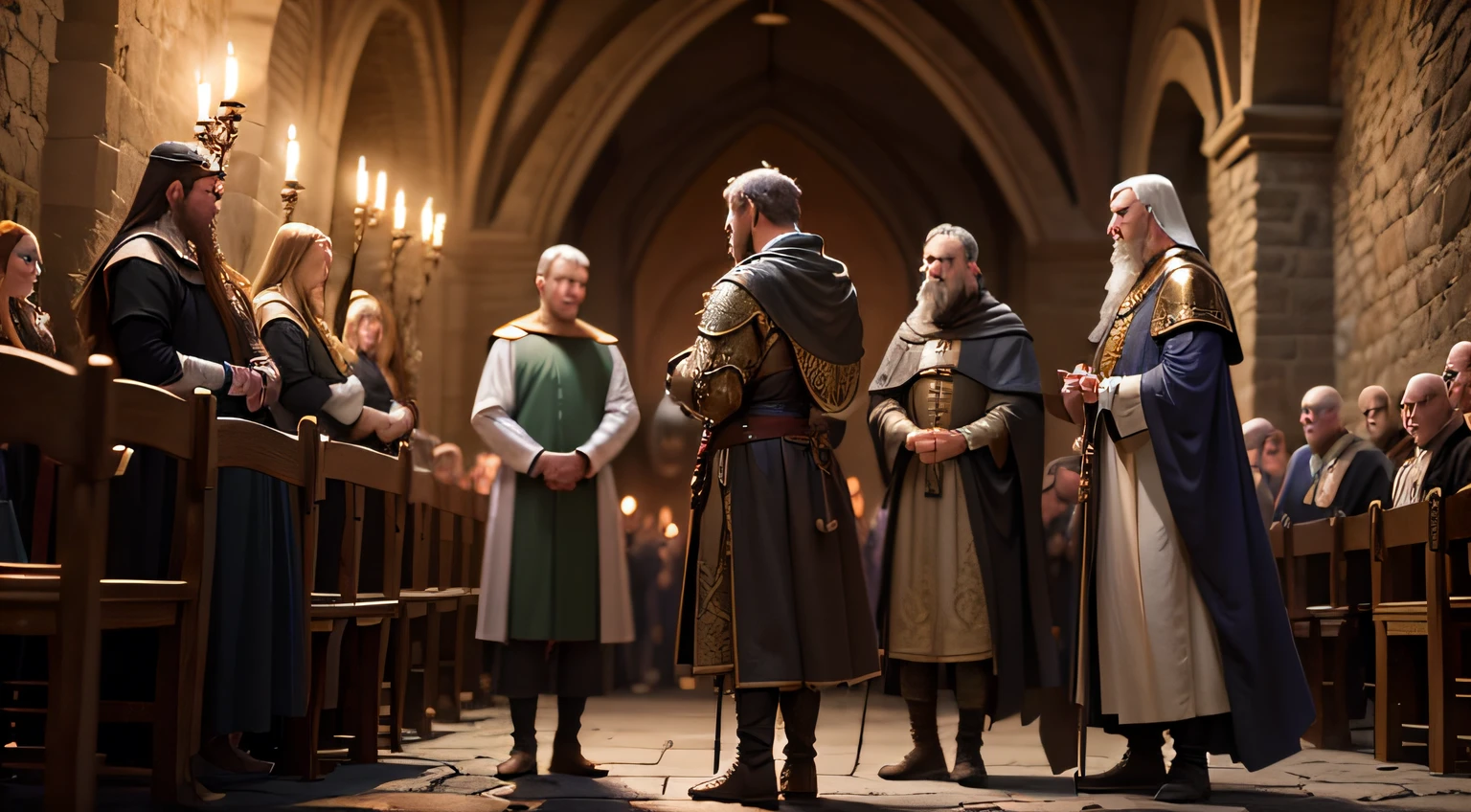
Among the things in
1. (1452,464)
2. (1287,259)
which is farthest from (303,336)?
(1287,259)

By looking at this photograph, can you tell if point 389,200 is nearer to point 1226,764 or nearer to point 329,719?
point 329,719

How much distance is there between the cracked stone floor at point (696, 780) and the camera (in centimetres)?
378

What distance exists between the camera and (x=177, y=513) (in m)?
3.51

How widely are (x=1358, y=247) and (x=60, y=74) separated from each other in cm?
700

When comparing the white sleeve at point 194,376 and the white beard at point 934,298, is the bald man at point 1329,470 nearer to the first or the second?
the white beard at point 934,298

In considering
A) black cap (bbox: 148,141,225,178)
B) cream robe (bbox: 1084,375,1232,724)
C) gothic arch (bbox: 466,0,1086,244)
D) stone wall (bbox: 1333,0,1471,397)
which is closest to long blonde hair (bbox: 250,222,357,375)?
black cap (bbox: 148,141,225,178)

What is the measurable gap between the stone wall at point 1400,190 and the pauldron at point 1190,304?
10.1ft

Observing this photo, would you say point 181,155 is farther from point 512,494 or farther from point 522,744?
point 522,744

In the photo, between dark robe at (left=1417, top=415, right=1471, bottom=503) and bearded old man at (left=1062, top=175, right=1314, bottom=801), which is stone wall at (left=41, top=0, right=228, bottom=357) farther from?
dark robe at (left=1417, top=415, right=1471, bottom=503)

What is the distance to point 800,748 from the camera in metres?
4.20

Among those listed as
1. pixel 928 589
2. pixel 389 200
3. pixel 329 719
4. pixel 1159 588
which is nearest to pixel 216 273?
pixel 329 719

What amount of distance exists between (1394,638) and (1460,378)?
138 cm

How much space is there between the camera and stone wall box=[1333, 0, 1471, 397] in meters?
7.07

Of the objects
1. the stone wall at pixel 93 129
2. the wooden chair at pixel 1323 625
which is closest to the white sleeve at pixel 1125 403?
the wooden chair at pixel 1323 625
